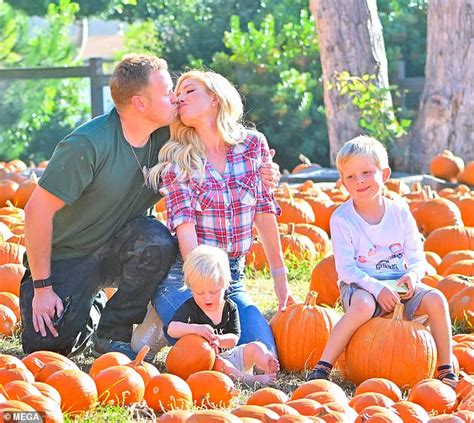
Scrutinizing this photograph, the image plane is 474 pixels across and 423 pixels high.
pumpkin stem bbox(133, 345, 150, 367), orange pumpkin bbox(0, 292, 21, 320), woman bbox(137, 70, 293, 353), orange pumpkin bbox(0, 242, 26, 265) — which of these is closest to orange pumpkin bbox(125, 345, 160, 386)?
pumpkin stem bbox(133, 345, 150, 367)

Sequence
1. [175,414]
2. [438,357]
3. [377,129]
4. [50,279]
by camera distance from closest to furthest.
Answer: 1. [175,414]
2. [438,357]
3. [50,279]
4. [377,129]

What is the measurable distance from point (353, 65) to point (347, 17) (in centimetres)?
50

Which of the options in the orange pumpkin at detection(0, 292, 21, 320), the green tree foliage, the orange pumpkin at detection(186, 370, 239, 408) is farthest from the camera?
the green tree foliage

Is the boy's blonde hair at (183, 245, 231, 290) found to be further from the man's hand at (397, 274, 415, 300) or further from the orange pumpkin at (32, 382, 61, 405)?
the orange pumpkin at (32, 382, 61, 405)

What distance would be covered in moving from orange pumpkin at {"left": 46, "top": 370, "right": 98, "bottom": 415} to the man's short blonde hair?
150 cm

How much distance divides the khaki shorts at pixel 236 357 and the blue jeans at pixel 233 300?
185mm

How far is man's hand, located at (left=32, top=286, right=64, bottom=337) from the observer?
4.77m

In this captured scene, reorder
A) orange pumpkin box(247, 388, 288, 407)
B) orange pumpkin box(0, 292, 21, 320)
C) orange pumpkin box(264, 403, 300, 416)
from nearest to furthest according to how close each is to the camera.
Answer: orange pumpkin box(264, 403, 300, 416)
orange pumpkin box(247, 388, 288, 407)
orange pumpkin box(0, 292, 21, 320)

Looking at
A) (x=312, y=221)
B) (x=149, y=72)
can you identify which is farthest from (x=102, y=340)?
(x=312, y=221)

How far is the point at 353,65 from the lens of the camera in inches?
440

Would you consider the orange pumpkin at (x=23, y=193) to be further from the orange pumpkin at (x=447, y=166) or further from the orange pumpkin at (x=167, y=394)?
the orange pumpkin at (x=167, y=394)

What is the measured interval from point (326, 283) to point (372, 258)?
114cm

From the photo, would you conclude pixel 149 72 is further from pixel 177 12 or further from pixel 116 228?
pixel 177 12

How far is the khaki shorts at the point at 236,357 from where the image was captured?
4.55m
